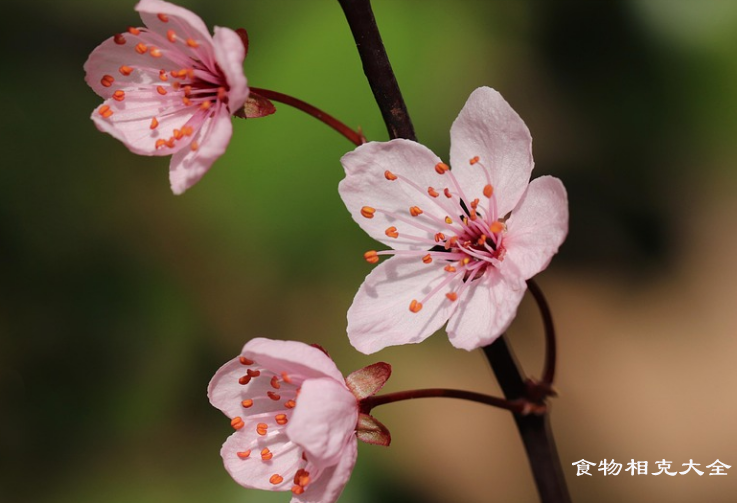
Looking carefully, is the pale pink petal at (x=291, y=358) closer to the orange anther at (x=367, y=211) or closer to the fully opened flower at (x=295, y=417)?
the fully opened flower at (x=295, y=417)

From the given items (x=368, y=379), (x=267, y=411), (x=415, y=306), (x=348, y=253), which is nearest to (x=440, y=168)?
(x=415, y=306)

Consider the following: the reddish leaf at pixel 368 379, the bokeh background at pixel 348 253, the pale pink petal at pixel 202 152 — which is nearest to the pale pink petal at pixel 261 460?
the reddish leaf at pixel 368 379

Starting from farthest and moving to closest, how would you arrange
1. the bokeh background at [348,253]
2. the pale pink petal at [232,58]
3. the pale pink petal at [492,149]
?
the bokeh background at [348,253] < the pale pink petal at [492,149] < the pale pink petal at [232,58]

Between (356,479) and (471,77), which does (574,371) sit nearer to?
(356,479)

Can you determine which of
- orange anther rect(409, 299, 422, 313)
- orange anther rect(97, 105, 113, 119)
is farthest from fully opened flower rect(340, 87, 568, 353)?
orange anther rect(97, 105, 113, 119)

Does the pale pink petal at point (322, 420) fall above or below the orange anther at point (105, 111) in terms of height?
below

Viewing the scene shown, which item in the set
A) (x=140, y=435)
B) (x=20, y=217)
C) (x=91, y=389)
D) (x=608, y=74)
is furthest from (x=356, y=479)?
(x=608, y=74)
